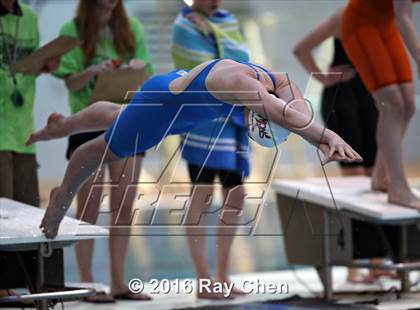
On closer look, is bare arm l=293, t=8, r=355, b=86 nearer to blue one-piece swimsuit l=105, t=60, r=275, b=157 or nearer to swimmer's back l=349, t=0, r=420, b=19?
swimmer's back l=349, t=0, r=420, b=19

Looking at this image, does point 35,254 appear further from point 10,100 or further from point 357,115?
point 357,115

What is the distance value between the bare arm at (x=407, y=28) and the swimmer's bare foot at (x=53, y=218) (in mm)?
1779

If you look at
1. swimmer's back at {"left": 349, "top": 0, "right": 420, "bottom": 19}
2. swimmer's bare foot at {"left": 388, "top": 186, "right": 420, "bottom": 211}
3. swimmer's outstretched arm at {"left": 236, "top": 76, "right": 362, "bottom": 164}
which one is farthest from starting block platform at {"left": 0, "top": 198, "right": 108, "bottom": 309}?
swimmer's back at {"left": 349, "top": 0, "right": 420, "bottom": 19}

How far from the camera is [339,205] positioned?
217 inches

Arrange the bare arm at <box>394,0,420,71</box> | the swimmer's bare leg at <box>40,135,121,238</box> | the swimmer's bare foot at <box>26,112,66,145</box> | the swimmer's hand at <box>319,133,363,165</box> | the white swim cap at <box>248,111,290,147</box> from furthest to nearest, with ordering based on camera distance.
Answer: the bare arm at <box>394,0,420,71</box> → the swimmer's bare foot at <box>26,112,66,145</box> → the swimmer's bare leg at <box>40,135,121,238</box> → the white swim cap at <box>248,111,290,147</box> → the swimmer's hand at <box>319,133,363,165</box>

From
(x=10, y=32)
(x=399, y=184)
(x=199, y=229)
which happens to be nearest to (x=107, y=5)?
(x=10, y=32)

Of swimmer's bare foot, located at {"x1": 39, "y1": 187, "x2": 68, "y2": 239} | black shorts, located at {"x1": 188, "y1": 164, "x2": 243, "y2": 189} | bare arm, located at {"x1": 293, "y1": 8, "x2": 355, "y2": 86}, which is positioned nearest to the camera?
swimmer's bare foot, located at {"x1": 39, "y1": 187, "x2": 68, "y2": 239}

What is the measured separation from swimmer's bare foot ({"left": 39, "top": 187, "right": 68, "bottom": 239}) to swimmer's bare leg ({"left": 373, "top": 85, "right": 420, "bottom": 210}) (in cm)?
177

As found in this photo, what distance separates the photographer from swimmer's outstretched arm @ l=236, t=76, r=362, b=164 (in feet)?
11.3

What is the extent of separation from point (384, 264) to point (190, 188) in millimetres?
1185

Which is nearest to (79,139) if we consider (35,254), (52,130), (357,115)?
(52,130)

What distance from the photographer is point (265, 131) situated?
3777 millimetres

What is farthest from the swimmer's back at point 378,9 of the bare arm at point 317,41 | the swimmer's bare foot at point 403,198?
the swimmer's bare foot at point 403,198

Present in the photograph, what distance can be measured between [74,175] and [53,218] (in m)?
0.19
